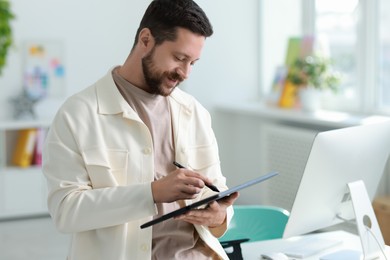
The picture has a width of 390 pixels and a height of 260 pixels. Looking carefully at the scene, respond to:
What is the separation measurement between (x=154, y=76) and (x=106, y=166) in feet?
0.94

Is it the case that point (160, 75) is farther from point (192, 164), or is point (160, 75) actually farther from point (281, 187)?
point (281, 187)

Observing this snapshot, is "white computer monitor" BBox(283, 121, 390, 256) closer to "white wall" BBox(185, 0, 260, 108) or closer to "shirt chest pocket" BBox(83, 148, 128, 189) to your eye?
"shirt chest pocket" BBox(83, 148, 128, 189)

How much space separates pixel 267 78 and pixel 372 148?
12.3 feet

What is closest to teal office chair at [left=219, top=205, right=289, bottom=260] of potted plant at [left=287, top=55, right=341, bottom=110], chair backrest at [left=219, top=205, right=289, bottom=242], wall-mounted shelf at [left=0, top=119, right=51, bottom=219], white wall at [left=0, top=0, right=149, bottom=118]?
chair backrest at [left=219, top=205, right=289, bottom=242]

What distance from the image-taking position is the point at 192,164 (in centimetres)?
213

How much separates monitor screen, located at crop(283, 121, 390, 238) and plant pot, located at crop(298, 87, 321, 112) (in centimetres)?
270

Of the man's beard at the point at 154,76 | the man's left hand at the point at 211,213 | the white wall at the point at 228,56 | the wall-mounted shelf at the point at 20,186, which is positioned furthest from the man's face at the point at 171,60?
the white wall at the point at 228,56

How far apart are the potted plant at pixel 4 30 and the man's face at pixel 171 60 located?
368cm

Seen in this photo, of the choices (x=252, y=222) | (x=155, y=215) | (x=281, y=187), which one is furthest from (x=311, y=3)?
(x=155, y=215)

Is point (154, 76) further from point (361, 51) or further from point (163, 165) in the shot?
point (361, 51)

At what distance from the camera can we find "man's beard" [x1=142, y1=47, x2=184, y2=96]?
2.01 metres

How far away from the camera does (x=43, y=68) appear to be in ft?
18.9

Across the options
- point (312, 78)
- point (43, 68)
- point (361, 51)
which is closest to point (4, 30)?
point (43, 68)

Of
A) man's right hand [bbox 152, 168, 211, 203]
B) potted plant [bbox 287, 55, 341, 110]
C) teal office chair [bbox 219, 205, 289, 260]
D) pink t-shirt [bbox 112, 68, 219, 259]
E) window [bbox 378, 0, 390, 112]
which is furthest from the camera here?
potted plant [bbox 287, 55, 341, 110]
